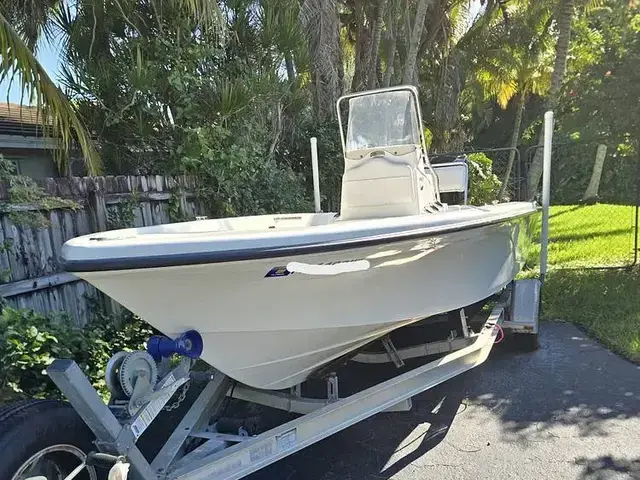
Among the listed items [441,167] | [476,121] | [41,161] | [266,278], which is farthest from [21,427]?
[476,121]

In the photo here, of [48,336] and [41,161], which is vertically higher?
[41,161]

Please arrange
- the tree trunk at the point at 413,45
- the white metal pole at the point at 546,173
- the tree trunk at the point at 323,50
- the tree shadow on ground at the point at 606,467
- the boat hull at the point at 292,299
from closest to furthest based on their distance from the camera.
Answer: the boat hull at the point at 292,299 → the tree shadow on ground at the point at 606,467 → the white metal pole at the point at 546,173 → the tree trunk at the point at 323,50 → the tree trunk at the point at 413,45

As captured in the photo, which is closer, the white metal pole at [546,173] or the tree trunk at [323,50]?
the white metal pole at [546,173]

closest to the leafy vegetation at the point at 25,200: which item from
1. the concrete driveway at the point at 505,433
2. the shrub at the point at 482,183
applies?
the concrete driveway at the point at 505,433

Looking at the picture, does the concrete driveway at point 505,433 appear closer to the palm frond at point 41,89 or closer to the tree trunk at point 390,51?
the palm frond at point 41,89

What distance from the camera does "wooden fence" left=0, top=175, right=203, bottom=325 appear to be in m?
3.94

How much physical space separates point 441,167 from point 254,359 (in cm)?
356

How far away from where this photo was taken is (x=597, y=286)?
6719 mm

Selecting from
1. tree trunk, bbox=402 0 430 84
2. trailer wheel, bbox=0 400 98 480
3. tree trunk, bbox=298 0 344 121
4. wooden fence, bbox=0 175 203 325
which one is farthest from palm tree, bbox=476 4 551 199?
trailer wheel, bbox=0 400 98 480

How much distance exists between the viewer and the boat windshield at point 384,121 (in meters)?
4.51

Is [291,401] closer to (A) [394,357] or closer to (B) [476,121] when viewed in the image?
(A) [394,357]

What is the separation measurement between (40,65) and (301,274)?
3716 millimetres

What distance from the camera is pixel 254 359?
2.88 m

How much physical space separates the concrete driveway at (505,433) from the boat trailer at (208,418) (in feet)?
1.04
